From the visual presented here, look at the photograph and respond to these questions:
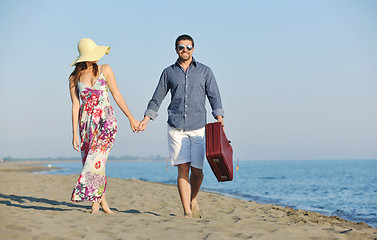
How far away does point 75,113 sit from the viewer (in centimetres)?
496

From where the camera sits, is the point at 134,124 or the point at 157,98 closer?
the point at 134,124

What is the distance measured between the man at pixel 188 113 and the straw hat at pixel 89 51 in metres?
0.82

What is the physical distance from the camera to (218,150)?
4516mm

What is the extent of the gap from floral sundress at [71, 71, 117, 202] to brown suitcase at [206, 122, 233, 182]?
1201 mm

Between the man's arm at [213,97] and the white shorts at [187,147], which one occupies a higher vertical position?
the man's arm at [213,97]

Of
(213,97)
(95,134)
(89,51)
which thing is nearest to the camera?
(95,134)

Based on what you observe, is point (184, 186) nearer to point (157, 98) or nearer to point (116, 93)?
point (157, 98)

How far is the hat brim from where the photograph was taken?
4.80 m

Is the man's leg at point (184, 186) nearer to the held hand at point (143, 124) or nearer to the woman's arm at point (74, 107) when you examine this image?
the held hand at point (143, 124)

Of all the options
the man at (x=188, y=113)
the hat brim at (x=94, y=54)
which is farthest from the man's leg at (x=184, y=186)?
the hat brim at (x=94, y=54)

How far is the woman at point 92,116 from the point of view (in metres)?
4.74

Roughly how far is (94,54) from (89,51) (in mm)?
107

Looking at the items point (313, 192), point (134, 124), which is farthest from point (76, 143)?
point (313, 192)

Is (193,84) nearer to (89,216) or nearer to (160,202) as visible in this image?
(89,216)
